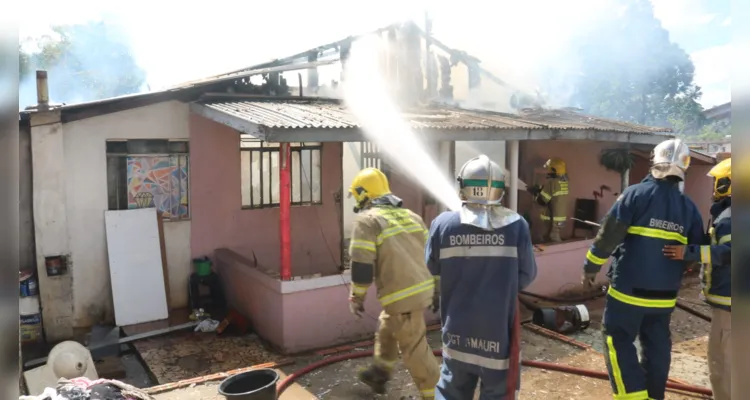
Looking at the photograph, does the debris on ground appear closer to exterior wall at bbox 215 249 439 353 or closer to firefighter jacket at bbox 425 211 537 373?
exterior wall at bbox 215 249 439 353

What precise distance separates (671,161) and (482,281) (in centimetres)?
209

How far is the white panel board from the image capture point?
7773 mm

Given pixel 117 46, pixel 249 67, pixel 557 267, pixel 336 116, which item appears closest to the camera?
pixel 336 116

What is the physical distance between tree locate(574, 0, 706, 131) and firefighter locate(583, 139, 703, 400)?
34.5 meters

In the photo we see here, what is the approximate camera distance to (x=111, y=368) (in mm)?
6703

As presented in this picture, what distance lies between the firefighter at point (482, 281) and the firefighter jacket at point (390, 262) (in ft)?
3.39

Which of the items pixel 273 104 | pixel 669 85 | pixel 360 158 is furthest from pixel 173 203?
pixel 669 85

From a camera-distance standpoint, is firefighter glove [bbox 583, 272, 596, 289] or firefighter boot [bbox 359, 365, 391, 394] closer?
firefighter glove [bbox 583, 272, 596, 289]

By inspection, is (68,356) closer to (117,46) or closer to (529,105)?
(529,105)

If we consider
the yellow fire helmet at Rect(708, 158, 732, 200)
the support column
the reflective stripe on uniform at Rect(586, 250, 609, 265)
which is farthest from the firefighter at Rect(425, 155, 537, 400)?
the support column

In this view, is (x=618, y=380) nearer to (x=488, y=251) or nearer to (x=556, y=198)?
(x=488, y=251)

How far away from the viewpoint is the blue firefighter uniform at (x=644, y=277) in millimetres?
4391

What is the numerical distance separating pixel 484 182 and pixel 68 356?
191 inches

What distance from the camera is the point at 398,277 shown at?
15.9 feet
